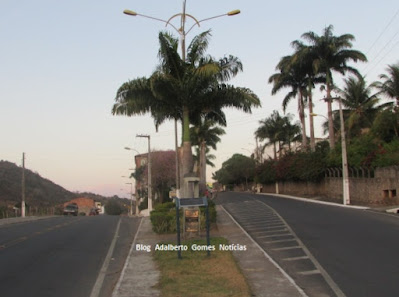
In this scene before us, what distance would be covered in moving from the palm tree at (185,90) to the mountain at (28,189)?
212 feet

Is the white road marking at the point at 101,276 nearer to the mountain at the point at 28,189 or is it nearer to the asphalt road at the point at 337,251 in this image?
the asphalt road at the point at 337,251

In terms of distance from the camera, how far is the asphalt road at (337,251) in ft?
29.7

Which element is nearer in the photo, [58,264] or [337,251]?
[58,264]

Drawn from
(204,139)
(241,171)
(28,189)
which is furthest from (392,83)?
(28,189)

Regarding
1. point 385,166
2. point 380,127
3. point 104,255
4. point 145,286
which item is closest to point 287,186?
point 380,127

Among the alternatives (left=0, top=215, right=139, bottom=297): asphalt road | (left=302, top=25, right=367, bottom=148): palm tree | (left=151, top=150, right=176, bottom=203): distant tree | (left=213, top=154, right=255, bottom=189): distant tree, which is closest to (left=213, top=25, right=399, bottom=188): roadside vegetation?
(left=302, top=25, right=367, bottom=148): palm tree

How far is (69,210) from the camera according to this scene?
59656 mm

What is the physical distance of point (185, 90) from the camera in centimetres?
1866

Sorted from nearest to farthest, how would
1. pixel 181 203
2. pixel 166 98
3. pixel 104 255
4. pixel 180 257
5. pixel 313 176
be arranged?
pixel 180 257, pixel 181 203, pixel 104 255, pixel 166 98, pixel 313 176

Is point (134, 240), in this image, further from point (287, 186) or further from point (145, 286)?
point (287, 186)

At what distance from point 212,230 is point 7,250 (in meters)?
8.12

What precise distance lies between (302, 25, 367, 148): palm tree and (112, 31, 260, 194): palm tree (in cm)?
2765

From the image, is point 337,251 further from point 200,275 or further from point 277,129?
point 277,129

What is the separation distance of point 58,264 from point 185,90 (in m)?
8.90
